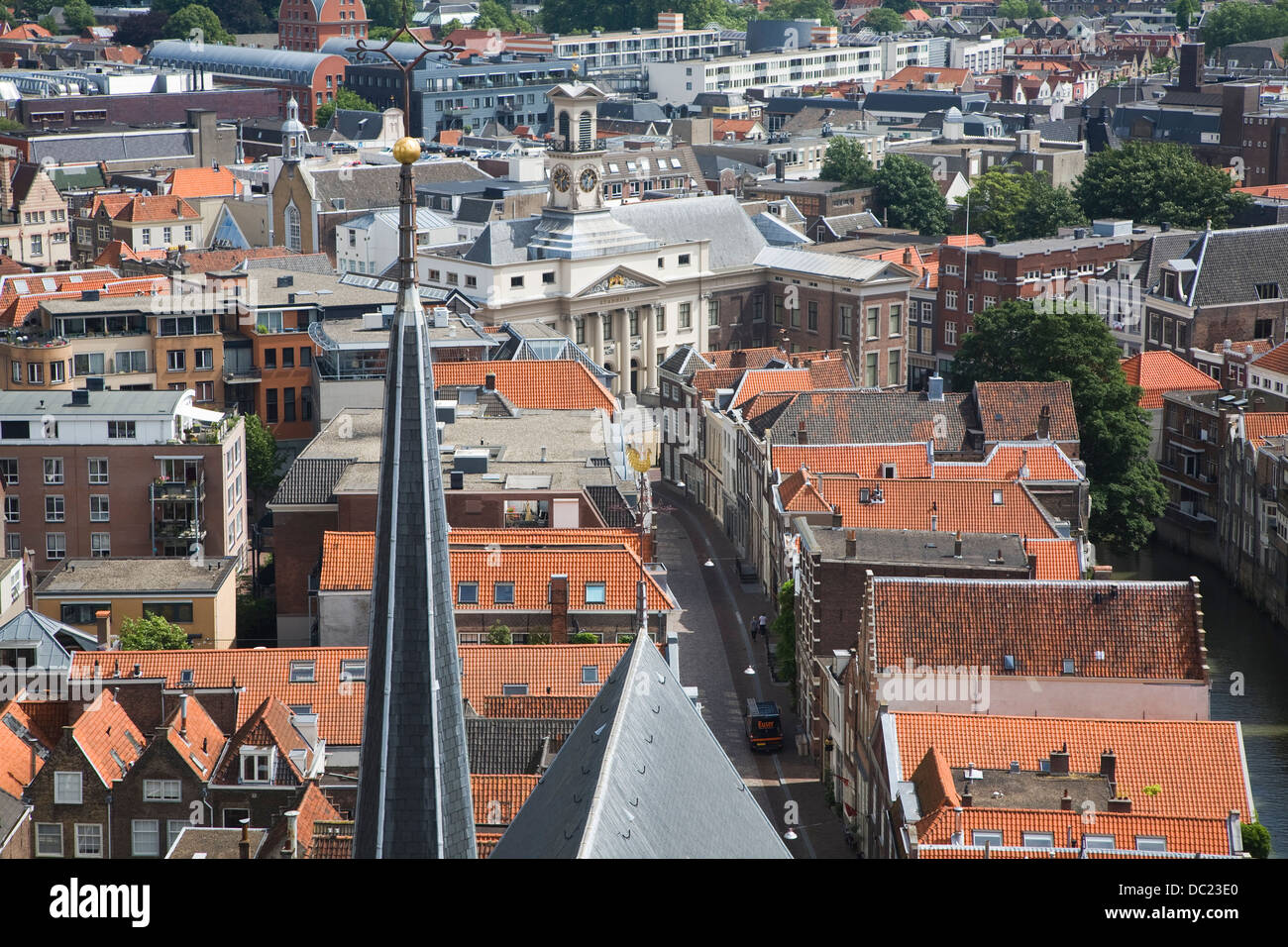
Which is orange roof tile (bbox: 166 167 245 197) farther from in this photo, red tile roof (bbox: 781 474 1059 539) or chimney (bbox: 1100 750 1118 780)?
chimney (bbox: 1100 750 1118 780)

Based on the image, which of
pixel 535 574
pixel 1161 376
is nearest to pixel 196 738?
pixel 535 574

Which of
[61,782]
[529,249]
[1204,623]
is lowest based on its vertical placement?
[1204,623]

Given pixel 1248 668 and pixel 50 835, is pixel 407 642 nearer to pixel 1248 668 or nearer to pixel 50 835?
pixel 50 835
